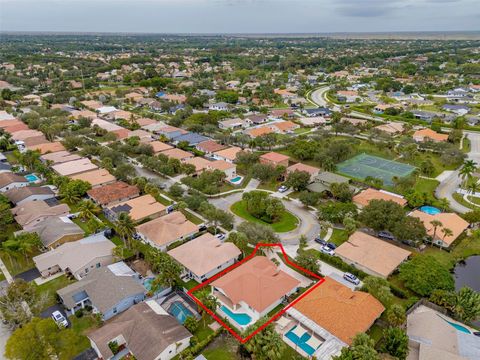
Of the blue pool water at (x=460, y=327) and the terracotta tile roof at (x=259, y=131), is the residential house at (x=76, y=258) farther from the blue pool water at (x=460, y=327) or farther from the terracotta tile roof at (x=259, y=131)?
the terracotta tile roof at (x=259, y=131)

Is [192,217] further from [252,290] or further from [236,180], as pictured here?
[252,290]

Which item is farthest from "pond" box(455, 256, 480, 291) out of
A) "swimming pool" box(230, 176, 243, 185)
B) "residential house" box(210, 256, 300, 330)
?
"swimming pool" box(230, 176, 243, 185)

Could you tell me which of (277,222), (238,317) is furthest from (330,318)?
(277,222)

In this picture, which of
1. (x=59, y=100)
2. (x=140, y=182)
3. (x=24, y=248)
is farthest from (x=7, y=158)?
(x=59, y=100)

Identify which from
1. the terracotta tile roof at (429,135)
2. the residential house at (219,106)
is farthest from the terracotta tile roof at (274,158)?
the residential house at (219,106)

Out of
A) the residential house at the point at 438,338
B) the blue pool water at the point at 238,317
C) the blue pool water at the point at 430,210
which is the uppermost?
the residential house at the point at 438,338

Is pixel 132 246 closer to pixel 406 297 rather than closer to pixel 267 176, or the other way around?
pixel 267 176
